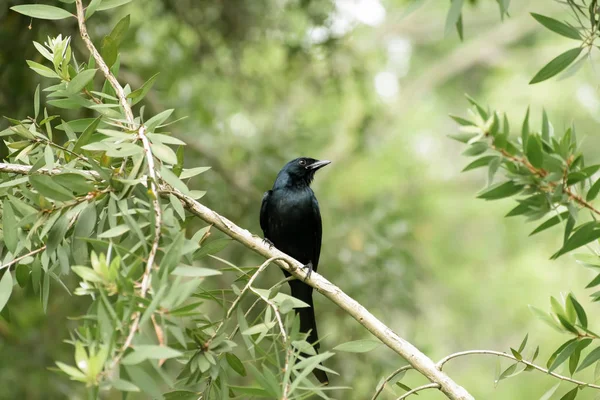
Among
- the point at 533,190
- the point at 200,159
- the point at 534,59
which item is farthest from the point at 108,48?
the point at 534,59

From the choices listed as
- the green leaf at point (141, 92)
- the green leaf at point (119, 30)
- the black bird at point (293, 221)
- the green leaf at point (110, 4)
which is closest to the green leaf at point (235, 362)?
the green leaf at point (141, 92)

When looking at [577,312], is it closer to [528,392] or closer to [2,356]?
[2,356]

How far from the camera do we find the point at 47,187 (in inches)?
73.3

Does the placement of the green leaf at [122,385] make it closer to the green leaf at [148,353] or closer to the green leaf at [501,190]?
the green leaf at [148,353]

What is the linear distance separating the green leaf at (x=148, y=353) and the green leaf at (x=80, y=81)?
0.91 m

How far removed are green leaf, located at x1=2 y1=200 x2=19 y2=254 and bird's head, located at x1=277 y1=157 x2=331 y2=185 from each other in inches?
113

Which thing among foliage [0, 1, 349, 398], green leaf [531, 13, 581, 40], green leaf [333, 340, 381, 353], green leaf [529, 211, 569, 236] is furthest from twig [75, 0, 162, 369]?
green leaf [531, 13, 581, 40]

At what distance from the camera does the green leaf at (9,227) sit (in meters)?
1.94

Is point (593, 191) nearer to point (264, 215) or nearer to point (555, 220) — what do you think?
point (555, 220)

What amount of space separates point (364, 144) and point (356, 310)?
17.1 feet

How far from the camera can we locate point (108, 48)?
2271mm

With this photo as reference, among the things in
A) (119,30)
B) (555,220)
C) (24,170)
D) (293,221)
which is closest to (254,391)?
(24,170)

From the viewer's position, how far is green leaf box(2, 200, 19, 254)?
76.5 inches

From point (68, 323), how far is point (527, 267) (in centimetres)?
654
